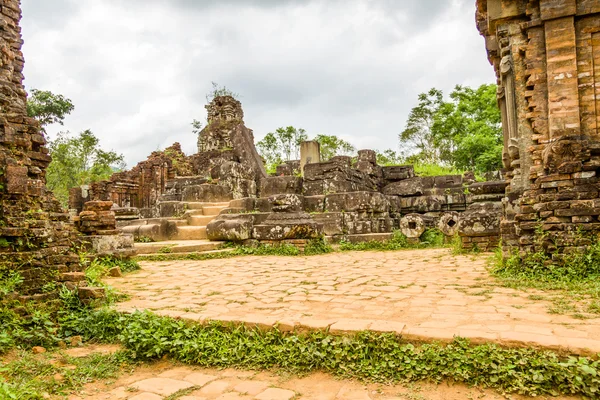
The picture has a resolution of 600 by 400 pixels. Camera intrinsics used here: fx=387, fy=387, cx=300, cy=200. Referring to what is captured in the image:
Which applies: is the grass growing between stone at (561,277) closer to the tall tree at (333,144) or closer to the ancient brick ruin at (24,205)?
the ancient brick ruin at (24,205)

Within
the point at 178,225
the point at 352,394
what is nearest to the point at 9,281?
the point at 352,394

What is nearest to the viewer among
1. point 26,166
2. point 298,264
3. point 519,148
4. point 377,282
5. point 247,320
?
point 247,320

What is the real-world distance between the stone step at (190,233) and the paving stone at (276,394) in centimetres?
814

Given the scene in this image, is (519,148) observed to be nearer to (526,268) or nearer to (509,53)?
(509,53)

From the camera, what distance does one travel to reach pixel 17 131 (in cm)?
399

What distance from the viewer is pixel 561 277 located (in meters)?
4.12

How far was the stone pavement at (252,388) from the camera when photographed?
Result: 214 centimetres

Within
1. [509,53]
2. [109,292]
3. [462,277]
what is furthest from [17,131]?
[509,53]

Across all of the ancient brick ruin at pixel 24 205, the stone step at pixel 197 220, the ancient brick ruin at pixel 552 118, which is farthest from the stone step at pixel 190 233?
the ancient brick ruin at pixel 552 118

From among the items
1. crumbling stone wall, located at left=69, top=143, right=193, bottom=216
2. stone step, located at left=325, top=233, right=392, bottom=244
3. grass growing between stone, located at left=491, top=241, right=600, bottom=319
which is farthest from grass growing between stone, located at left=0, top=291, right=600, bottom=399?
crumbling stone wall, located at left=69, top=143, right=193, bottom=216

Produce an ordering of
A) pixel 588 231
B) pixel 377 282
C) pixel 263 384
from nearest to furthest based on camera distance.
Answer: pixel 263 384 < pixel 588 231 < pixel 377 282

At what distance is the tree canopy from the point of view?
84.4ft

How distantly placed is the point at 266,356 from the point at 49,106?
29.7 meters

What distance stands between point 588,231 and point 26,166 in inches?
238
